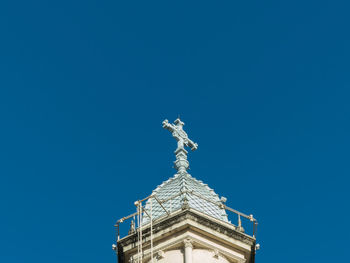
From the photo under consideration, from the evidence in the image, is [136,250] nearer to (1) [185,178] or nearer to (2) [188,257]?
(2) [188,257]

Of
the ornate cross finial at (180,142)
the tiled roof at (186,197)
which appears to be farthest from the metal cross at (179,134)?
the tiled roof at (186,197)

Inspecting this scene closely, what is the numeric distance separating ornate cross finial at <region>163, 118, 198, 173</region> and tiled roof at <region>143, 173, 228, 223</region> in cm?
175

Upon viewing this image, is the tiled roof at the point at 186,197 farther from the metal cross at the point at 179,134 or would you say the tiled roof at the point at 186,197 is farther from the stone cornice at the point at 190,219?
the metal cross at the point at 179,134

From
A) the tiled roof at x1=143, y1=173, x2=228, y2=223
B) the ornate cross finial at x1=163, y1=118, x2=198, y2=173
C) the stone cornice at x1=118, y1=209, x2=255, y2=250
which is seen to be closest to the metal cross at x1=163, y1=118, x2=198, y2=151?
the ornate cross finial at x1=163, y1=118, x2=198, y2=173

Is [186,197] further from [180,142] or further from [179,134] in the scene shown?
[179,134]

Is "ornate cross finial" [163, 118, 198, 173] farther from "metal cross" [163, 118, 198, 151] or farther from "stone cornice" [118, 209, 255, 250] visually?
"stone cornice" [118, 209, 255, 250]

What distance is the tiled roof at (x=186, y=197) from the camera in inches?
1347

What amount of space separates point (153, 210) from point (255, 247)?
4.34 metres

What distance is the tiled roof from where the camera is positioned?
34.2 m

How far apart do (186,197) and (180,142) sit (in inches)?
277

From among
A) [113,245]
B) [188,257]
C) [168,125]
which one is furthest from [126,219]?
[168,125]

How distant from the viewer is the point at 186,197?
3400 centimetres

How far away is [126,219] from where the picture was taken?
33688 mm

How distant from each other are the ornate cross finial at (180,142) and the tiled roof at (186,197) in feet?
5.76
